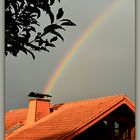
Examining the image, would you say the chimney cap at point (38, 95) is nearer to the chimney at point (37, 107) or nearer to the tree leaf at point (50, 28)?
the chimney at point (37, 107)

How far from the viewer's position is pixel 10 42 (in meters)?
2.55

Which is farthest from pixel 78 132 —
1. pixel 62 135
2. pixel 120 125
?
pixel 120 125

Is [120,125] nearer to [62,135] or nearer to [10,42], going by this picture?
[62,135]

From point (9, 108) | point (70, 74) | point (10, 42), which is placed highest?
point (10, 42)

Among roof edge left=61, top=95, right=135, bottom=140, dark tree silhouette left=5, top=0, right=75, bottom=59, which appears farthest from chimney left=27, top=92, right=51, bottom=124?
dark tree silhouette left=5, top=0, right=75, bottom=59

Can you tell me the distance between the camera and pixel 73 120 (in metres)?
2.96

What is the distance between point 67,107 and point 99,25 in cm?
63

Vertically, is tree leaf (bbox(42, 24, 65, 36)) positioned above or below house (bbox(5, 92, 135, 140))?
above

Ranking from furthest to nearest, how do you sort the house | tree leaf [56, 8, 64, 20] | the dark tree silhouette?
the house → tree leaf [56, 8, 64, 20] → the dark tree silhouette

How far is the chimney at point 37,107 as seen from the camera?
293 centimetres

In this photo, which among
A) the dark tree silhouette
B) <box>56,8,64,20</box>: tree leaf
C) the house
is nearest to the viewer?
the dark tree silhouette

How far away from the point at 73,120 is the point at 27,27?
0.75 meters

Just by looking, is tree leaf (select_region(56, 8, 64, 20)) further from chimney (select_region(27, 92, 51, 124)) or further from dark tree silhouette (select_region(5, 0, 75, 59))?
chimney (select_region(27, 92, 51, 124))

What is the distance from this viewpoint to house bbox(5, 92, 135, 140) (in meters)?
2.89
